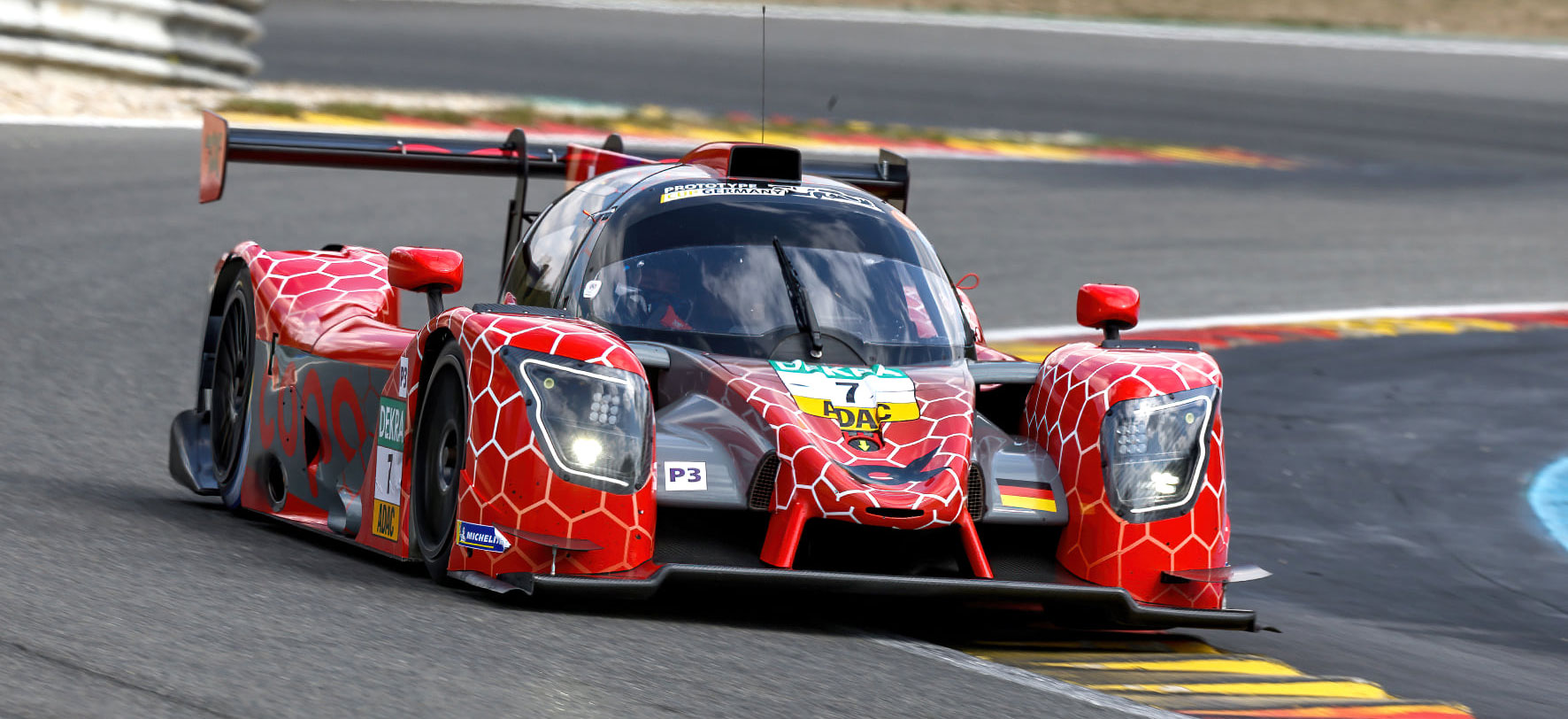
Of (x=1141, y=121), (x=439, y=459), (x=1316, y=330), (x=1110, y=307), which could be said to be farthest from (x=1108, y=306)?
(x=1141, y=121)

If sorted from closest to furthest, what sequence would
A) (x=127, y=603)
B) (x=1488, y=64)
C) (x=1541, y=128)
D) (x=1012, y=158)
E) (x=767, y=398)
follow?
(x=127, y=603), (x=767, y=398), (x=1012, y=158), (x=1541, y=128), (x=1488, y=64)

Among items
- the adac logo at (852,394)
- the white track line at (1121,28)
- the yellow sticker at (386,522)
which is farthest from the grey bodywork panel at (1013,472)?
the white track line at (1121,28)

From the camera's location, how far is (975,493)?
17.9 ft

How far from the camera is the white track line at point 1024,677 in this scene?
14.9 feet

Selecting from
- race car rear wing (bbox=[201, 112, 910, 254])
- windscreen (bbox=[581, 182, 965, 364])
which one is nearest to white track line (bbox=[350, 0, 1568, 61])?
race car rear wing (bbox=[201, 112, 910, 254])

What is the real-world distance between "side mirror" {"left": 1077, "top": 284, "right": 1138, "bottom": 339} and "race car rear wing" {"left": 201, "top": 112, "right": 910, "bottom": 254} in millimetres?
1225

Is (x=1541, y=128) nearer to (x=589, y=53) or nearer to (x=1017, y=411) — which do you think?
(x=589, y=53)

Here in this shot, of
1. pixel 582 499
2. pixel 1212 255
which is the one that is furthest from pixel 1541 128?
pixel 582 499

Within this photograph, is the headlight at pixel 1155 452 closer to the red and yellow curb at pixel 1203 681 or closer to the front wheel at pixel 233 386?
the red and yellow curb at pixel 1203 681

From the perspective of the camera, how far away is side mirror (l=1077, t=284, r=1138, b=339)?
670 centimetres

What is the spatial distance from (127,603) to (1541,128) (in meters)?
21.8

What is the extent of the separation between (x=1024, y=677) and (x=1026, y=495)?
33.7 inches

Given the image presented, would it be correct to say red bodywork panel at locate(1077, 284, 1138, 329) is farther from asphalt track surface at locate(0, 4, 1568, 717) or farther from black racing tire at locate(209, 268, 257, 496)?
black racing tire at locate(209, 268, 257, 496)

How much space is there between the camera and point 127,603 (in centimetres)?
465
